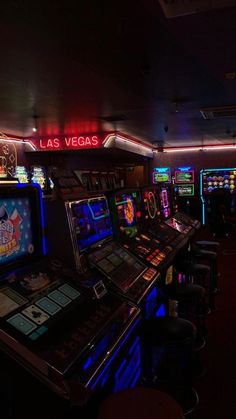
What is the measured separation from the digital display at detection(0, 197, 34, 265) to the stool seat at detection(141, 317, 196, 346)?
90 cm

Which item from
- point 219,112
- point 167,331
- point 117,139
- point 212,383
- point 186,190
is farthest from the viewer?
point 186,190

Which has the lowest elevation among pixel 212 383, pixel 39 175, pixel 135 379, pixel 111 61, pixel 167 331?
pixel 212 383

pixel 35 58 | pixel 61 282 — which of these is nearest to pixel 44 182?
pixel 35 58

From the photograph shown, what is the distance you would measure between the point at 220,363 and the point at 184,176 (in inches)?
348

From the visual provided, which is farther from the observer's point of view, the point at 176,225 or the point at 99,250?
the point at 176,225

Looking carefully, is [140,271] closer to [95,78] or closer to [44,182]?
[95,78]

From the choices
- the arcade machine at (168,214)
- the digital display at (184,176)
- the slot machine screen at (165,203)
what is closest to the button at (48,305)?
the arcade machine at (168,214)

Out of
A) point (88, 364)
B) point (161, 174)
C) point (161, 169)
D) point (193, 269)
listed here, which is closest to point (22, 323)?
point (88, 364)

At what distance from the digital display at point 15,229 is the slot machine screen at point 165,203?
317cm

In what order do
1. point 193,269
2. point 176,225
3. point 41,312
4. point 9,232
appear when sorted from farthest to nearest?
1. point 176,225
2. point 193,269
3. point 9,232
4. point 41,312

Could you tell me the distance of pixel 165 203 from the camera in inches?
201

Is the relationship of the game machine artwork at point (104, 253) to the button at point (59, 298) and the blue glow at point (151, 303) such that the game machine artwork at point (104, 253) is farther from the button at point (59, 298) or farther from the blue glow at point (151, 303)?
the button at point (59, 298)

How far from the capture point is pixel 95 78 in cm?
409

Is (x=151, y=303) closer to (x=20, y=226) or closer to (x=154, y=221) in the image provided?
(x=154, y=221)
